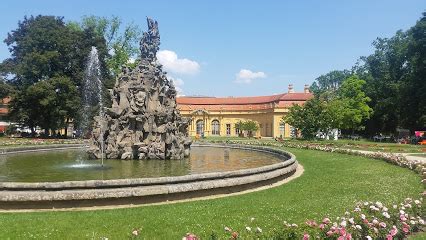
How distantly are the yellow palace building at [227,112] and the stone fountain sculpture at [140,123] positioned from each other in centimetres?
6726

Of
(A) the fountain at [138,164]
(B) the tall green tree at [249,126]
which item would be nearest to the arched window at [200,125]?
(B) the tall green tree at [249,126]

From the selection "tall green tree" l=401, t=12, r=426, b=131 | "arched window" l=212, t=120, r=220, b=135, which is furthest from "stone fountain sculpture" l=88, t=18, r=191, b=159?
"arched window" l=212, t=120, r=220, b=135

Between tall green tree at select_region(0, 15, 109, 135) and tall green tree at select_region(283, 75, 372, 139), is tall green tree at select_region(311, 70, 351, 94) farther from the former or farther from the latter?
tall green tree at select_region(0, 15, 109, 135)

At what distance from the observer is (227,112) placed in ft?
314

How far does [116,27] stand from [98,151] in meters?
44.1

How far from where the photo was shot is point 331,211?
10.4 meters

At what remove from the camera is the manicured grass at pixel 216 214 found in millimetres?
8633

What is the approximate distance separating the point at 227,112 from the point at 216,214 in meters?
85.6

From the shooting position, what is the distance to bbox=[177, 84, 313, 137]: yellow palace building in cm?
9150

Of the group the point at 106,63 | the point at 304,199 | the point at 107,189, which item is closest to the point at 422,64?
the point at 106,63

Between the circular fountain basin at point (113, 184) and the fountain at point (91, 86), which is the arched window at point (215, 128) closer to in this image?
the fountain at point (91, 86)

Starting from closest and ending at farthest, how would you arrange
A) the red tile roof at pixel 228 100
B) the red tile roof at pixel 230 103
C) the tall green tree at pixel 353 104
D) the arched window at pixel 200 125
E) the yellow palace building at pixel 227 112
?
the tall green tree at pixel 353 104 → the yellow palace building at pixel 227 112 → the red tile roof at pixel 230 103 → the arched window at pixel 200 125 → the red tile roof at pixel 228 100

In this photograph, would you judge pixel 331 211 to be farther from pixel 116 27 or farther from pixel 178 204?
pixel 116 27

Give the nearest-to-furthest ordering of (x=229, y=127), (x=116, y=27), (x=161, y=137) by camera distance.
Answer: (x=161, y=137), (x=116, y=27), (x=229, y=127)
